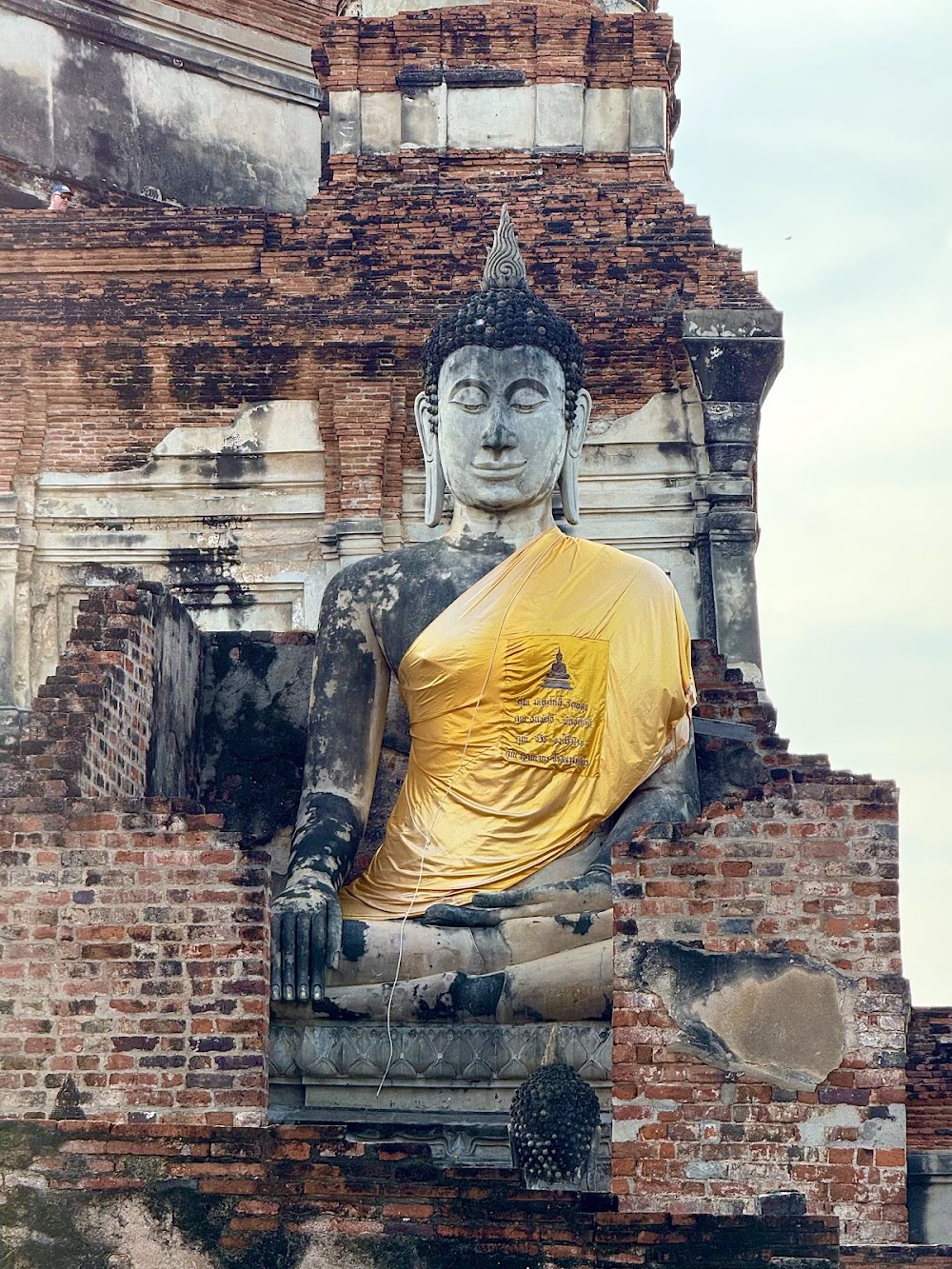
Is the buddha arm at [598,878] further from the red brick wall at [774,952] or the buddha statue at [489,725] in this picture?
the red brick wall at [774,952]

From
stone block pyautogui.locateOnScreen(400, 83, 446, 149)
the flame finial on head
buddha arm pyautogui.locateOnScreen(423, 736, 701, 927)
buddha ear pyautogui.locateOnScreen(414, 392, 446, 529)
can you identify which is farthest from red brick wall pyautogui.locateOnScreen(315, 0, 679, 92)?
buddha arm pyautogui.locateOnScreen(423, 736, 701, 927)

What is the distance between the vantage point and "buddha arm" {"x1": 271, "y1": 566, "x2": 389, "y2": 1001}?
511 inches

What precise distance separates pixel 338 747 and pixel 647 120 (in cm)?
1108

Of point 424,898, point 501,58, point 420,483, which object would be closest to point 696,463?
point 420,483

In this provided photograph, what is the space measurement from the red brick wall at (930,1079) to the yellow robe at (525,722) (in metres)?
2.83

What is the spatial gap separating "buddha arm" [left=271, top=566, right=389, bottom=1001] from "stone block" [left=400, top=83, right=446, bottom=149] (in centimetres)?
1016

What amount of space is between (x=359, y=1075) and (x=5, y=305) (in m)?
10.4

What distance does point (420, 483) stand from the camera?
21.5 m

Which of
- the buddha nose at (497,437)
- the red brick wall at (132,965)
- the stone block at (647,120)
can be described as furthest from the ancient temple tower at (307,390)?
the red brick wall at (132,965)

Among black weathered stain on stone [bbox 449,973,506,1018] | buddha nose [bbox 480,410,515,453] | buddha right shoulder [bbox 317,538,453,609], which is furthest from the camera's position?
buddha nose [bbox 480,410,515,453]

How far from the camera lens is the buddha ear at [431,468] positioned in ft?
46.4

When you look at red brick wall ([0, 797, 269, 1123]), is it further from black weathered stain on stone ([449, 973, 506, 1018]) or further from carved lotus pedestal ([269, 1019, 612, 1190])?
black weathered stain on stone ([449, 973, 506, 1018])

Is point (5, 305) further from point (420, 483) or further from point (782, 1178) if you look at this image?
point (782, 1178)

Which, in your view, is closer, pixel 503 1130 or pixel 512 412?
pixel 503 1130
